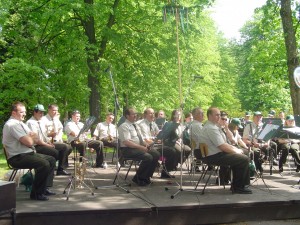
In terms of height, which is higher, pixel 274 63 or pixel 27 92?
pixel 274 63

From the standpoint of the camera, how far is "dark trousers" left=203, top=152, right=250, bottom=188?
6.82 meters

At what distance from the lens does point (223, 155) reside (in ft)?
22.6

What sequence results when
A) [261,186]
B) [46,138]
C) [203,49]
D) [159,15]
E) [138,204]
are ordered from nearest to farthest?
[138,204] → [261,186] → [46,138] → [159,15] → [203,49]

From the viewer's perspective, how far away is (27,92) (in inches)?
576

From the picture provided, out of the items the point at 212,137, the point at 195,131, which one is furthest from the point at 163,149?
the point at 212,137

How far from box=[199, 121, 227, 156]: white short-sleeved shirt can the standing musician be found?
370cm

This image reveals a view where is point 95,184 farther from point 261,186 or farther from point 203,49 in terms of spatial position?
point 203,49

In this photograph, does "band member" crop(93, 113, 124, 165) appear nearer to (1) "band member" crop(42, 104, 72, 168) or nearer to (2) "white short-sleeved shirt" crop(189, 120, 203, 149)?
(1) "band member" crop(42, 104, 72, 168)

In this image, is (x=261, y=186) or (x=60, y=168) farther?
(x=60, y=168)

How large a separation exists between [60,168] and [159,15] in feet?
31.7

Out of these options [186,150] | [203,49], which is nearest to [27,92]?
[186,150]

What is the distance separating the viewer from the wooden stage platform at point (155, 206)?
18.3 ft

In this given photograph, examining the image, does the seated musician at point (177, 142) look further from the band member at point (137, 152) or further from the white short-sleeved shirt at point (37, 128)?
the white short-sleeved shirt at point (37, 128)

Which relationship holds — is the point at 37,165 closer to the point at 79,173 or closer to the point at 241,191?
the point at 79,173
